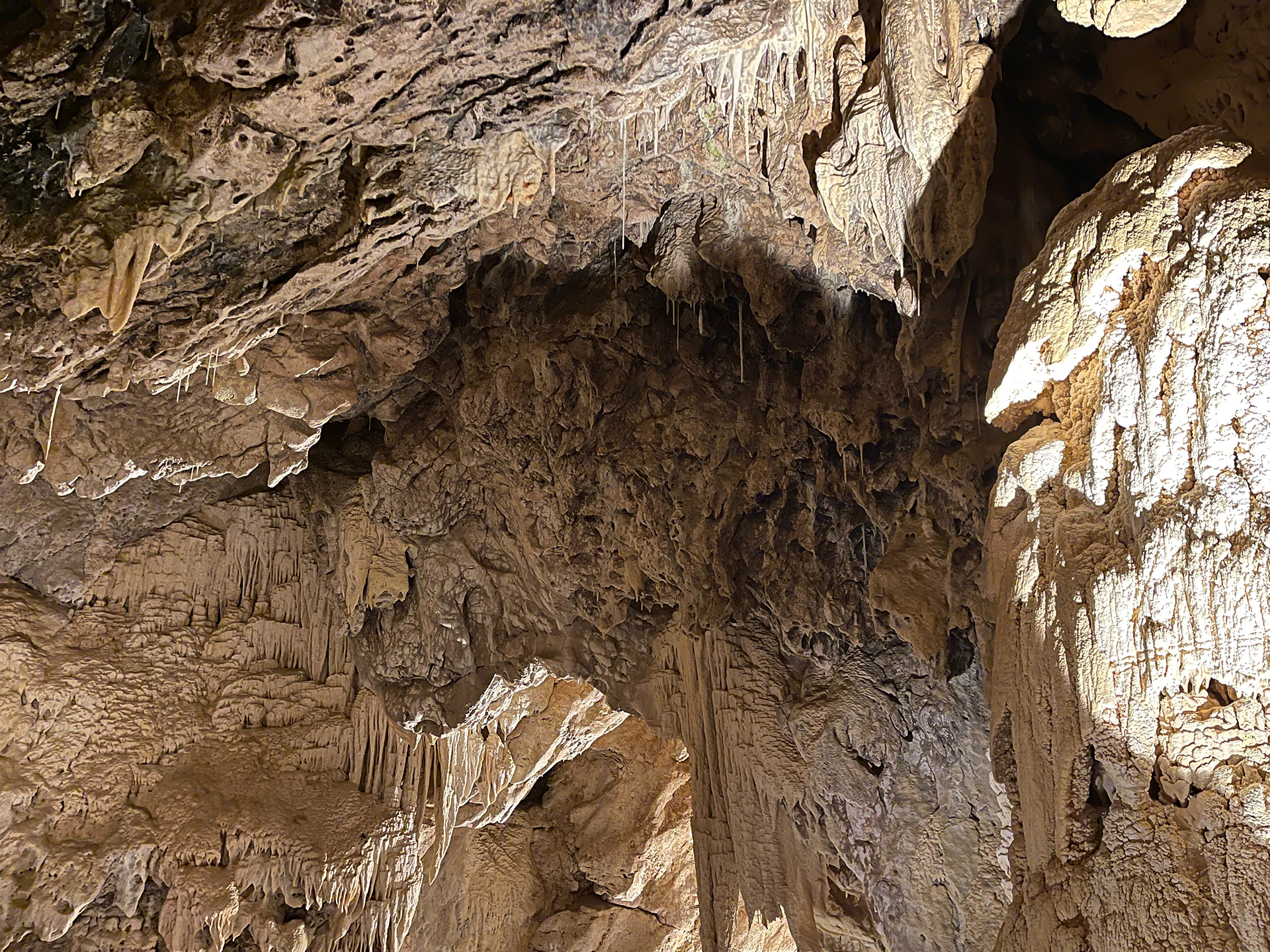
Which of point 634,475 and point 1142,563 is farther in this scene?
point 634,475

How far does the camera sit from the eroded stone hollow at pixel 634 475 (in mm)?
2912

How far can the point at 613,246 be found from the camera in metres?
5.88

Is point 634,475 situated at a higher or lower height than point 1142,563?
lower

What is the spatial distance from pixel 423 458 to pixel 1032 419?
455 centimetres

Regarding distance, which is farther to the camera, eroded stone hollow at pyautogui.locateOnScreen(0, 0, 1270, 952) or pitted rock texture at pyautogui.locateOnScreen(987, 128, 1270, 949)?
eroded stone hollow at pyautogui.locateOnScreen(0, 0, 1270, 952)

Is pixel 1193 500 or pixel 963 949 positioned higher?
pixel 1193 500

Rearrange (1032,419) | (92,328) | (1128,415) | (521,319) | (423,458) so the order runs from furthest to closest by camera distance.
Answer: (423,458) < (521,319) < (92,328) < (1032,419) < (1128,415)

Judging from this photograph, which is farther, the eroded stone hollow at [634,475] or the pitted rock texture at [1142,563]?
the eroded stone hollow at [634,475]

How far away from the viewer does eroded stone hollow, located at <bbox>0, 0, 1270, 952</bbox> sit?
2912 millimetres

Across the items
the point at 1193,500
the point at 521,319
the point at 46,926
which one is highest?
the point at 1193,500

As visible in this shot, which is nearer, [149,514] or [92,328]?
[92,328]

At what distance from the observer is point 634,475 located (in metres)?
6.50

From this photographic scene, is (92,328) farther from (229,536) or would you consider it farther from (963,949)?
(963,949)

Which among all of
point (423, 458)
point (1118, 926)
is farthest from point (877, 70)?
point (423, 458)
